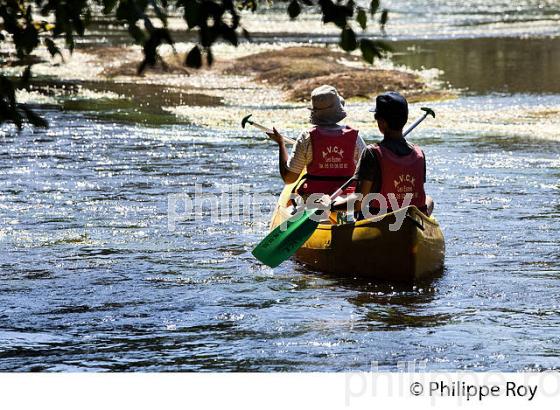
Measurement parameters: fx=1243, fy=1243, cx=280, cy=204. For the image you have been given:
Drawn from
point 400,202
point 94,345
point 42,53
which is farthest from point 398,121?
point 42,53

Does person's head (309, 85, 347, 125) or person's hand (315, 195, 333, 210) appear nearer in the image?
person's hand (315, 195, 333, 210)

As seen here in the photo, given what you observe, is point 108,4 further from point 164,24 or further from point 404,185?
point 404,185

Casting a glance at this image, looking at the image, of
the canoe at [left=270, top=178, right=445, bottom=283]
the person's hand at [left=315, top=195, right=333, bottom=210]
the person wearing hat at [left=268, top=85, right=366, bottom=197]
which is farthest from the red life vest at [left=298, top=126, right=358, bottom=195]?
the canoe at [left=270, top=178, right=445, bottom=283]

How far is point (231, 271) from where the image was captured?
9977 mm

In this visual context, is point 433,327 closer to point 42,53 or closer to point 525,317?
point 525,317

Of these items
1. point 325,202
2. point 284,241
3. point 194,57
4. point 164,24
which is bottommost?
point 284,241

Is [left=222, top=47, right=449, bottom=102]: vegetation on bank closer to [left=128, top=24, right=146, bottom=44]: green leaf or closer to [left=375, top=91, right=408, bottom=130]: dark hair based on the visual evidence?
[left=375, top=91, right=408, bottom=130]: dark hair

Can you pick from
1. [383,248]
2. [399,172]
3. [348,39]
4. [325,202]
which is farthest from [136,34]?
[325,202]

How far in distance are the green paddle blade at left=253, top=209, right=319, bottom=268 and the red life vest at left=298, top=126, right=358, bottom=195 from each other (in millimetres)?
365

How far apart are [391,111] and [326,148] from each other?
3.58 ft

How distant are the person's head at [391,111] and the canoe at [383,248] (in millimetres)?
609

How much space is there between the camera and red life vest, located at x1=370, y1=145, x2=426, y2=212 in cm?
885

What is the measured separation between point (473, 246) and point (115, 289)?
10.8 feet

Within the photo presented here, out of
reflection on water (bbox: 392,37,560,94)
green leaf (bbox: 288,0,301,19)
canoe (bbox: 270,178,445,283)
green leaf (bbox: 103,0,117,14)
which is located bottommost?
reflection on water (bbox: 392,37,560,94)
